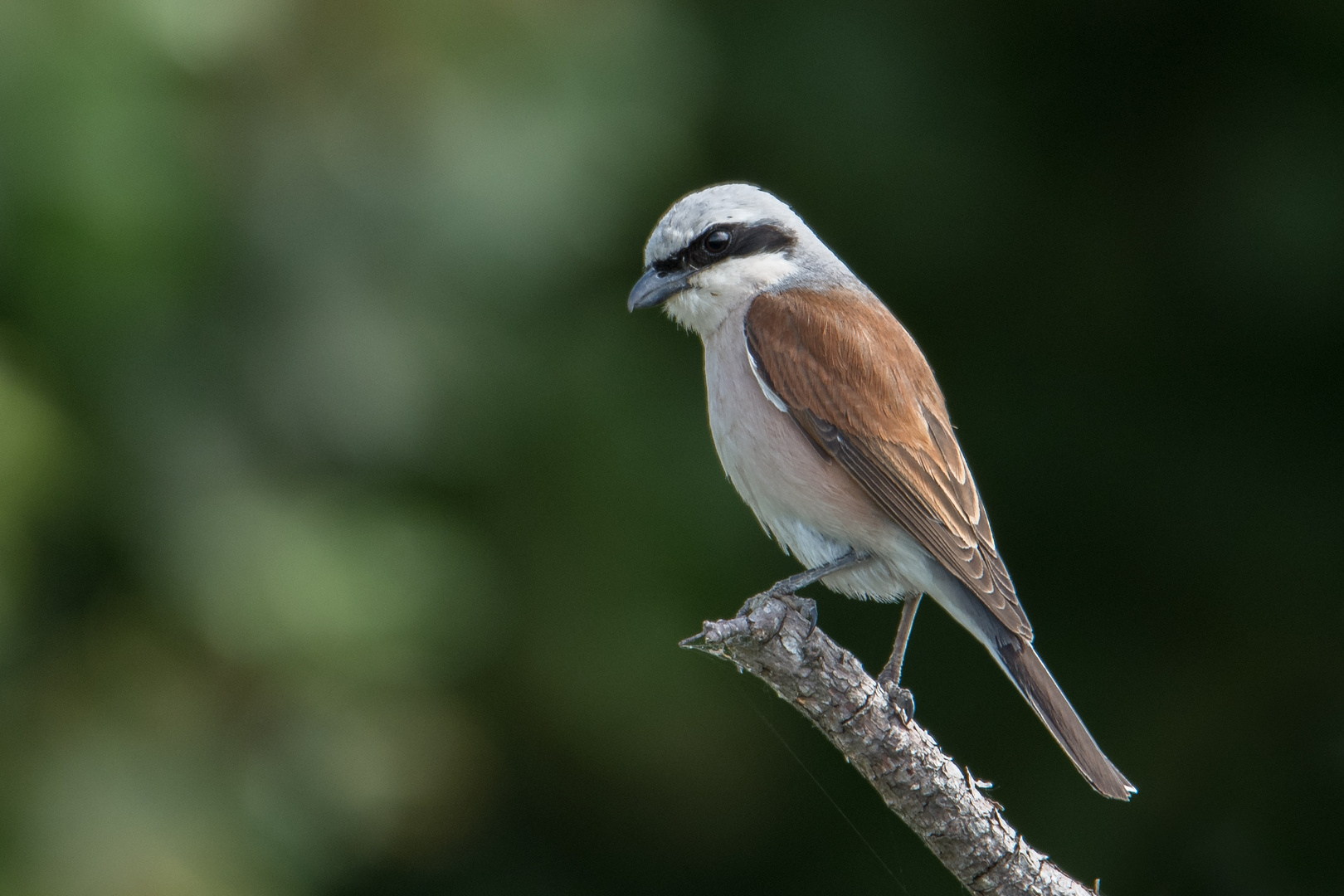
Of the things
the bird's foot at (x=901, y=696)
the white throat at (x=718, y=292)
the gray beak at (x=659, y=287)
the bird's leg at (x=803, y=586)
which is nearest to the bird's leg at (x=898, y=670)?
the bird's foot at (x=901, y=696)

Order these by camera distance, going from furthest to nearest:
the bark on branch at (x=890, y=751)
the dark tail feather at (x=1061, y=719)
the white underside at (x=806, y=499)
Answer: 1. the white underside at (x=806, y=499)
2. the dark tail feather at (x=1061, y=719)
3. the bark on branch at (x=890, y=751)

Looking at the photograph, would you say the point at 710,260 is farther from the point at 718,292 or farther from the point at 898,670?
the point at 898,670

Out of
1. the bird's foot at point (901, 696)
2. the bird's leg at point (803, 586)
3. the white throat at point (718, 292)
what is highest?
the white throat at point (718, 292)

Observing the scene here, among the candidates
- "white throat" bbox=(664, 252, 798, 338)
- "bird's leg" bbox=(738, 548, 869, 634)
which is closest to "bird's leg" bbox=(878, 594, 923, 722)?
"bird's leg" bbox=(738, 548, 869, 634)

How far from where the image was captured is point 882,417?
378 cm

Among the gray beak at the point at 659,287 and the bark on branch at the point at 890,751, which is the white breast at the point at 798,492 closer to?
the gray beak at the point at 659,287

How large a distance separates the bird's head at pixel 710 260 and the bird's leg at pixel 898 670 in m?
1.07

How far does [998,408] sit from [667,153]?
1891 millimetres

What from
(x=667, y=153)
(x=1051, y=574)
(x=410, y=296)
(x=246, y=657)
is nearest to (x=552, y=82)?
(x=667, y=153)

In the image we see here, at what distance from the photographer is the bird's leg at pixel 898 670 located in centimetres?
325

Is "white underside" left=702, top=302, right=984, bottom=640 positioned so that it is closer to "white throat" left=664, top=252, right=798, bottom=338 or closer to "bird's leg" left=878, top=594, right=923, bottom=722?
"bird's leg" left=878, top=594, right=923, bottom=722

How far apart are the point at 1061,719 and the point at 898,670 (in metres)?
0.52

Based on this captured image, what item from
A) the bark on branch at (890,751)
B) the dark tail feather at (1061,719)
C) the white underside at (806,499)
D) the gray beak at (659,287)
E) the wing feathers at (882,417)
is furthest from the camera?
the gray beak at (659,287)

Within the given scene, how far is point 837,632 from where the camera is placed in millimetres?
5840
